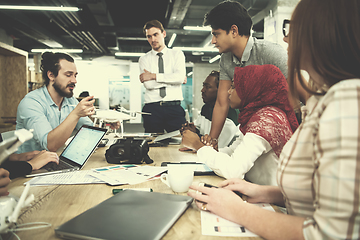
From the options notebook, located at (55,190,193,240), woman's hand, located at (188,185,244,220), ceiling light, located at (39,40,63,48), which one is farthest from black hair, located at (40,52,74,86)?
ceiling light, located at (39,40,63,48)

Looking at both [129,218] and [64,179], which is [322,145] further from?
[64,179]

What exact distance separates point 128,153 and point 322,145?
105 centimetres

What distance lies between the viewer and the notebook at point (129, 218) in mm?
565

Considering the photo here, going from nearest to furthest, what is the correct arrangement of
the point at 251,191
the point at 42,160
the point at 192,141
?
the point at 251,191 → the point at 42,160 → the point at 192,141

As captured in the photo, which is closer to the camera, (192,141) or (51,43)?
(192,141)

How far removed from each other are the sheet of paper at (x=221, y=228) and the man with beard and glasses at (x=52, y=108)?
1.21 m

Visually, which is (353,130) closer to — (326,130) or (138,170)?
(326,130)

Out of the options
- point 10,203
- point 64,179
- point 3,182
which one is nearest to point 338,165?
point 10,203

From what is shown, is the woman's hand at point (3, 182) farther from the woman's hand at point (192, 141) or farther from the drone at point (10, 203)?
the woman's hand at point (192, 141)

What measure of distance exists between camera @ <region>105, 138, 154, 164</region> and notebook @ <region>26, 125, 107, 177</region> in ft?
0.40

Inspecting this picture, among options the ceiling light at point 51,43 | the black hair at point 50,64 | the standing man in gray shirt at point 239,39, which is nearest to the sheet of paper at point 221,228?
the standing man in gray shirt at point 239,39

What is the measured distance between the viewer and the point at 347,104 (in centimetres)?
47

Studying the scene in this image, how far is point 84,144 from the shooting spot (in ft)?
4.40

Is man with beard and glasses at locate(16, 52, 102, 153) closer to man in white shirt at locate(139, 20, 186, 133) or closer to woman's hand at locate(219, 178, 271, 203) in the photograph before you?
man in white shirt at locate(139, 20, 186, 133)
